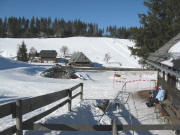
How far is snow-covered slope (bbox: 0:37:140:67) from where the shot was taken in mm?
67100

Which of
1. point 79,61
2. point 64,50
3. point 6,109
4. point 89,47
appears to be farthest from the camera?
point 89,47

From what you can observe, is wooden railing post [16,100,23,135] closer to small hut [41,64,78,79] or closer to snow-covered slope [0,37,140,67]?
small hut [41,64,78,79]

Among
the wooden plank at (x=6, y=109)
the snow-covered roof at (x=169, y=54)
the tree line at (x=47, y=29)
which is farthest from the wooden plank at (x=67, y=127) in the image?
the tree line at (x=47, y=29)

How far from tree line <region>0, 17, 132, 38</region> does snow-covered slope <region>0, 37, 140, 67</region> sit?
18560 mm

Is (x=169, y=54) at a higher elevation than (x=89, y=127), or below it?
higher

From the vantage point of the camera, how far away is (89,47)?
3221 inches

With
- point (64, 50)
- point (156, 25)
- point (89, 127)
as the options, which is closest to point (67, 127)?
point (89, 127)

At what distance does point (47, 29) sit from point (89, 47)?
44.4m

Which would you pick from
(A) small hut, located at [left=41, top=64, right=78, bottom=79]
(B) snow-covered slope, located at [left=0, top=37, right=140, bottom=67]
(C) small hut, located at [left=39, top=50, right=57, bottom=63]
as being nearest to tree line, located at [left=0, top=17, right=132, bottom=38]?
(B) snow-covered slope, located at [left=0, top=37, right=140, bottom=67]

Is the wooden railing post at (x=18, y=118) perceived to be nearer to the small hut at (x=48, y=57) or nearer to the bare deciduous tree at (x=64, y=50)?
the small hut at (x=48, y=57)

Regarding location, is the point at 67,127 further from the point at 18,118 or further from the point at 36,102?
the point at 36,102

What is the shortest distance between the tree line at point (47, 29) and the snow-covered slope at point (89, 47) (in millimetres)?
18560

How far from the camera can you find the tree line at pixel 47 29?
355ft

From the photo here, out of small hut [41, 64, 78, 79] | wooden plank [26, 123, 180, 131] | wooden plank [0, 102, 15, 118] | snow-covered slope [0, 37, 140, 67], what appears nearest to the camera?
wooden plank [0, 102, 15, 118]
